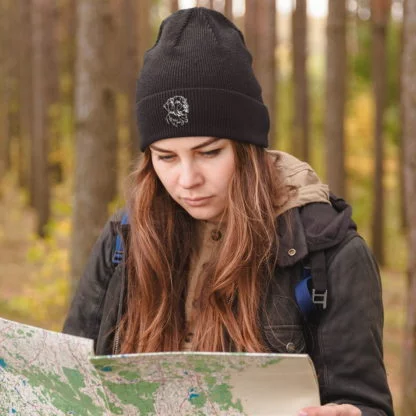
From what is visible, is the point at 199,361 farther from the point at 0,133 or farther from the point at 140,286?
the point at 0,133

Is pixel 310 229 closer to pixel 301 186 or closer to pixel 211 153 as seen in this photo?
pixel 301 186

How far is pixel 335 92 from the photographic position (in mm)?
11102

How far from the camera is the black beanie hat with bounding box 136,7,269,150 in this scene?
2322 mm

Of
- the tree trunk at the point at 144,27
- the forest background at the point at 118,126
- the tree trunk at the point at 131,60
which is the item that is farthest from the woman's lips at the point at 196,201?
the tree trunk at the point at 144,27

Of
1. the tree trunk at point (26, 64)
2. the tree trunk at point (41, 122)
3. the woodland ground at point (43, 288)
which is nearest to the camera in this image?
the woodland ground at point (43, 288)

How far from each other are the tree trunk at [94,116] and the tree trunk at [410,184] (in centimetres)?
249

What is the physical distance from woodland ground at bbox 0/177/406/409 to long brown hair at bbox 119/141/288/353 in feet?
20.1

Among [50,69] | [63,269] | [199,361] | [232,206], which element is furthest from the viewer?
[50,69]

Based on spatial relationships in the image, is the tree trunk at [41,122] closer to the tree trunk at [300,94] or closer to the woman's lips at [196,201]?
the tree trunk at [300,94]

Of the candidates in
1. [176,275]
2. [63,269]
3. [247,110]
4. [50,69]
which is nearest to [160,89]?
[247,110]

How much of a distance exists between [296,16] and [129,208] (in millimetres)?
15331

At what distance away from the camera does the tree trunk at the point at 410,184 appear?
5.14 metres

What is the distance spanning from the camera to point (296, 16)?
17.1 m

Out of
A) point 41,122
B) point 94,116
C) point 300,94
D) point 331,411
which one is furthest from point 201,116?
point 300,94
